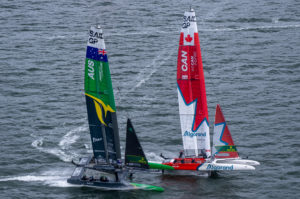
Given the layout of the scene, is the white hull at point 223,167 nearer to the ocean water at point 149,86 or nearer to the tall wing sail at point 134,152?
the ocean water at point 149,86

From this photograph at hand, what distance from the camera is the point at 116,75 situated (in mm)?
109938

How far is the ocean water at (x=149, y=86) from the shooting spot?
236 ft

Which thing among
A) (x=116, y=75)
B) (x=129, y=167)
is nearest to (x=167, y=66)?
(x=116, y=75)

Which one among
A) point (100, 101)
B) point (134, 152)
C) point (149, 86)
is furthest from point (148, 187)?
point (149, 86)

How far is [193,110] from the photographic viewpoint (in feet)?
234

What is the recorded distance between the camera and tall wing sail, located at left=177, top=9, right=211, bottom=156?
6900 cm

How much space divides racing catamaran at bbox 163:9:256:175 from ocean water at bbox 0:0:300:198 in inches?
75.2

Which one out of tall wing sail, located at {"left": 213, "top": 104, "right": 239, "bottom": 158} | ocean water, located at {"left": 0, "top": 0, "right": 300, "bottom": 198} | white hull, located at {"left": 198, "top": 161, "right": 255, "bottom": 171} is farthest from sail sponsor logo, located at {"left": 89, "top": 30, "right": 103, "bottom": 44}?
white hull, located at {"left": 198, "top": 161, "right": 255, "bottom": 171}

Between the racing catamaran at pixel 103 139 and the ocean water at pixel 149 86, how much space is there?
5.21ft

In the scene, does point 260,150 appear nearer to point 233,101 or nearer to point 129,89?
point 233,101

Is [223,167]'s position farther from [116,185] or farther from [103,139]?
[103,139]

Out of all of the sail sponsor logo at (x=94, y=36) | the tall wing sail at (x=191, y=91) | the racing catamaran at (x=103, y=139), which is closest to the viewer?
the sail sponsor logo at (x=94, y=36)

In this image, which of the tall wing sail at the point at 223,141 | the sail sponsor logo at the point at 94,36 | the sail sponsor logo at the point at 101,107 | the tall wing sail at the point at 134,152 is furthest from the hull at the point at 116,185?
the sail sponsor logo at the point at 94,36

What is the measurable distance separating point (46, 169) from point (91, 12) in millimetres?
85726
